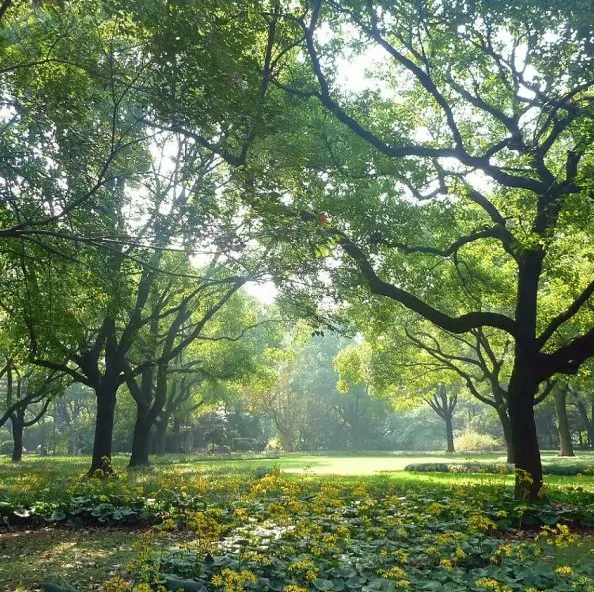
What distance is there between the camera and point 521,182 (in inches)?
463

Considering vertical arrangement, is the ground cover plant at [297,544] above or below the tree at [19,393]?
below

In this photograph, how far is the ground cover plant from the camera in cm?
507

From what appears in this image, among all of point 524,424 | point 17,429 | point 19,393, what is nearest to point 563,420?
point 524,424

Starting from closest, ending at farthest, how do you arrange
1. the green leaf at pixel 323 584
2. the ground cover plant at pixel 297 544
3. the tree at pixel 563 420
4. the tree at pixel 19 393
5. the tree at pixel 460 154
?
the green leaf at pixel 323 584, the ground cover plant at pixel 297 544, the tree at pixel 460 154, the tree at pixel 19 393, the tree at pixel 563 420

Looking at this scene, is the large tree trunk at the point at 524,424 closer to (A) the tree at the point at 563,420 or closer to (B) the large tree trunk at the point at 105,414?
(B) the large tree trunk at the point at 105,414

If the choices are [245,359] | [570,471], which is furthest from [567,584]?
[245,359]

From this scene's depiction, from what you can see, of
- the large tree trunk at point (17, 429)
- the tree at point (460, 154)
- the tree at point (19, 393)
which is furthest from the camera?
the large tree trunk at point (17, 429)

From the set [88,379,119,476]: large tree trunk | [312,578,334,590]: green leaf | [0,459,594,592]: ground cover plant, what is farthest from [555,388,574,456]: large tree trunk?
[312,578,334,590]: green leaf

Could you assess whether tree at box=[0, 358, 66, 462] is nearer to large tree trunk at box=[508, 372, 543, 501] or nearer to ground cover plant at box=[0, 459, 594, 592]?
ground cover plant at box=[0, 459, 594, 592]

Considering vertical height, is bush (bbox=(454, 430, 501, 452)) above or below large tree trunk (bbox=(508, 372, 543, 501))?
below

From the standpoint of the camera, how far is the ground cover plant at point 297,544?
16.6ft

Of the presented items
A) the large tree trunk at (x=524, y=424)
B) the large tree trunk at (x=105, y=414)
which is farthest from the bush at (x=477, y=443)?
the large tree trunk at (x=524, y=424)

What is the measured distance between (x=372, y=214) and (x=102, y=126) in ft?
22.4

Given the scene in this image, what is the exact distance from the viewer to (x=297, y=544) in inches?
245
